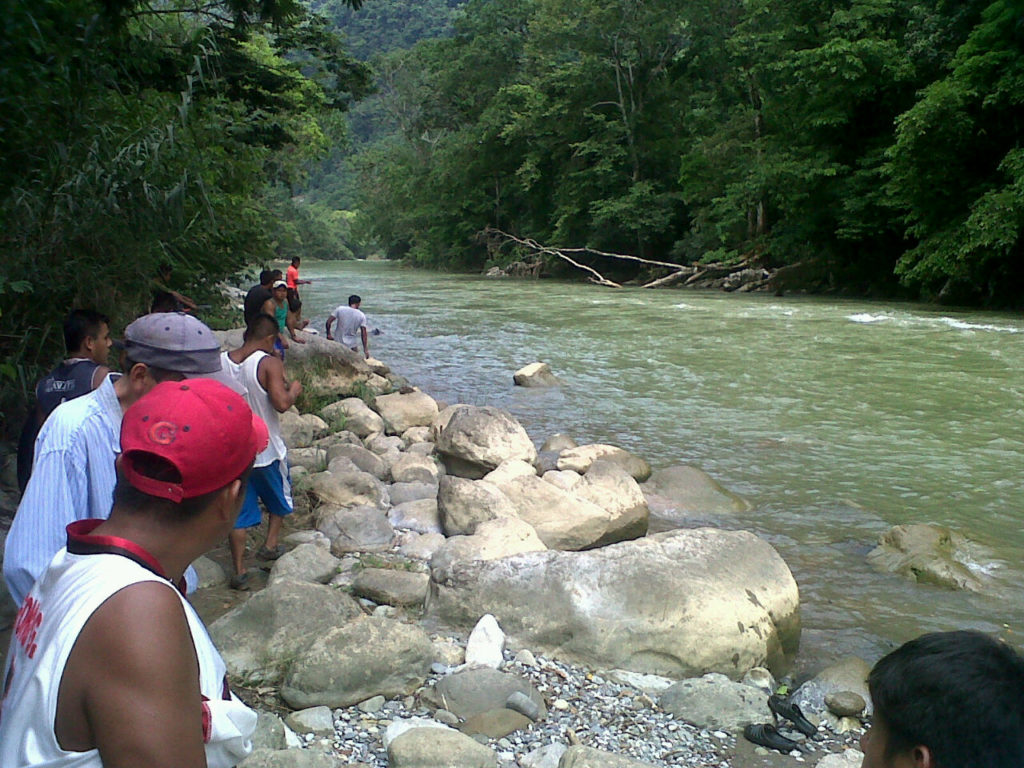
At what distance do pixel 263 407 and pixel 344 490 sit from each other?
70.6 inches

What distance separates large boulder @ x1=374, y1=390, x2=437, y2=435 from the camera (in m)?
9.22

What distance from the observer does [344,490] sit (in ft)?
21.0

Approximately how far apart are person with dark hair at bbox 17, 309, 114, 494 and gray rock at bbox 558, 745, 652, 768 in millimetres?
2154

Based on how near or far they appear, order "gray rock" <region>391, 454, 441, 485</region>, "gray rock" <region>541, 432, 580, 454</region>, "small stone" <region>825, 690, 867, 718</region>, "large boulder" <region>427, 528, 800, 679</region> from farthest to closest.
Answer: "gray rock" <region>541, 432, 580, 454</region>, "gray rock" <region>391, 454, 441, 485</region>, "large boulder" <region>427, 528, 800, 679</region>, "small stone" <region>825, 690, 867, 718</region>

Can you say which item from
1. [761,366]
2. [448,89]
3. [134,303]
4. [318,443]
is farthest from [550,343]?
[448,89]

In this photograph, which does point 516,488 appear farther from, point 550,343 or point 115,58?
point 550,343

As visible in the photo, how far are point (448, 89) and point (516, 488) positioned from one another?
146 feet

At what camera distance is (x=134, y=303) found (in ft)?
22.8

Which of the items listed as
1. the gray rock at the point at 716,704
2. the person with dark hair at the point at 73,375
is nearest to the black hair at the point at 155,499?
the person with dark hair at the point at 73,375

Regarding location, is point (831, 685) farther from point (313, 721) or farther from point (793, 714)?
point (313, 721)

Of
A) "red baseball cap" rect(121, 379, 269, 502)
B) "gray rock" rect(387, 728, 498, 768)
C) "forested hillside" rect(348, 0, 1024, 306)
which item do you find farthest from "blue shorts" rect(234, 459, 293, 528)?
"forested hillside" rect(348, 0, 1024, 306)

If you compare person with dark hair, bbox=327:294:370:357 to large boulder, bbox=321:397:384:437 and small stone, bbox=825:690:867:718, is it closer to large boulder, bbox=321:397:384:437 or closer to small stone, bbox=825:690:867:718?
large boulder, bbox=321:397:384:437

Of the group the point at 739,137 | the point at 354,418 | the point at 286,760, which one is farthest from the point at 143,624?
the point at 739,137

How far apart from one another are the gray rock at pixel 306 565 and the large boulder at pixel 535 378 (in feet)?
25.3
